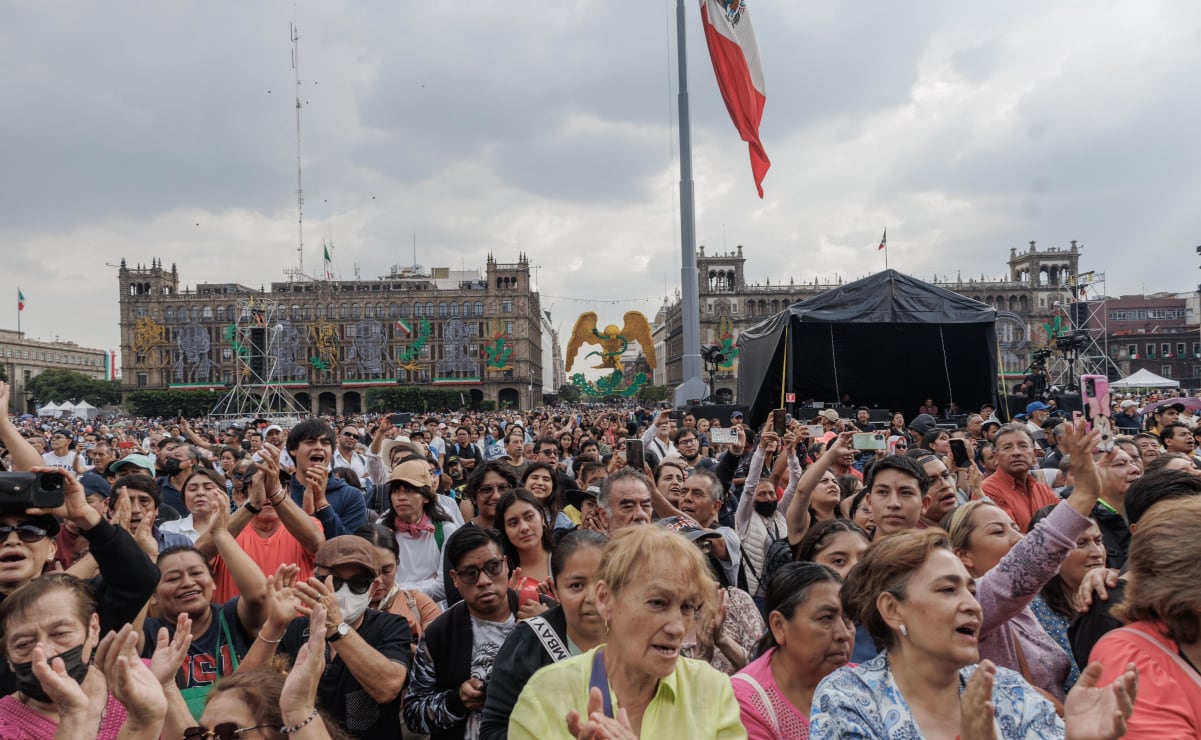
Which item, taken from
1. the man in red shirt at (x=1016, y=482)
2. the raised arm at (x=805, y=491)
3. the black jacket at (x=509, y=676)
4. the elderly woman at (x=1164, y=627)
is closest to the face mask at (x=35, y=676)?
the black jacket at (x=509, y=676)

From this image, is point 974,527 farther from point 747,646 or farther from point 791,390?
point 791,390

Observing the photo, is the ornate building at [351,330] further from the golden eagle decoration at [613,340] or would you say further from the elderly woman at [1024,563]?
the elderly woman at [1024,563]

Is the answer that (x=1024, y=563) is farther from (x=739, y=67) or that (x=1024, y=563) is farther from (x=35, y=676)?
(x=739, y=67)

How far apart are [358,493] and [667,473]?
2.09m

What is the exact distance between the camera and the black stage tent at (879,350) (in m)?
15.8

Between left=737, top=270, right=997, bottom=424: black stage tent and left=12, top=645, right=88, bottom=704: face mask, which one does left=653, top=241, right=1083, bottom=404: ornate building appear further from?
left=12, top=645, right=88, bottom=704: face mask

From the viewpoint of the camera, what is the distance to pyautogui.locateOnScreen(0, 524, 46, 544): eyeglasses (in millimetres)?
2811

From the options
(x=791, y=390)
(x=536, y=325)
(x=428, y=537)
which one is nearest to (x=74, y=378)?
(x=536, y=325)

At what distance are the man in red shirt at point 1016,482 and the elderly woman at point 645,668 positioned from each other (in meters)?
3.44

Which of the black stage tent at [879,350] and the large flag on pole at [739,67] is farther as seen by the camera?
the black stage tent at [879,350]

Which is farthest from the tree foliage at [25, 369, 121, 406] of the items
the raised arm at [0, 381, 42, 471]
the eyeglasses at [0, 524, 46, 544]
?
the eyeglasses at [0, 524, 46, 544]

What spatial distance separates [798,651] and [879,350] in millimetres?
17288

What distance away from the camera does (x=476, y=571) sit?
3.12 m

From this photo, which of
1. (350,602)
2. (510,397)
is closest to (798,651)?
(350,602)
